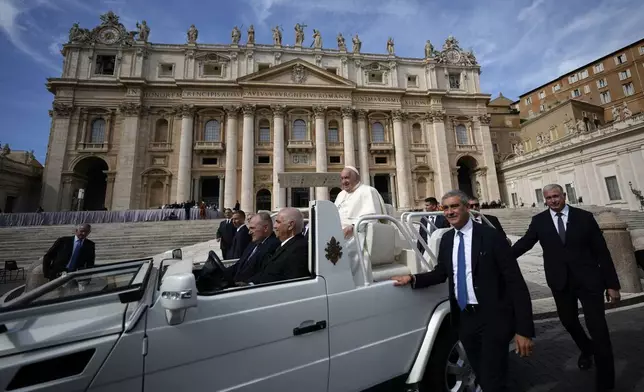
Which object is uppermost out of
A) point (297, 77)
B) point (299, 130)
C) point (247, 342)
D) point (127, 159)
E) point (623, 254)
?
point (297, 77)

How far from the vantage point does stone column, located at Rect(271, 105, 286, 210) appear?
2573 cm

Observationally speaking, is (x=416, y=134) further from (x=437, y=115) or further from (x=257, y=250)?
(x=257, y=250)

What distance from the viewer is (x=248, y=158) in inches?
1019

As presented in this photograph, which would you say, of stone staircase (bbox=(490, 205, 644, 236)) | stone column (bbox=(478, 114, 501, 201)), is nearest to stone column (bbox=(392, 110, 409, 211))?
stone staircase (bbox=(490, 205, 644, 236))

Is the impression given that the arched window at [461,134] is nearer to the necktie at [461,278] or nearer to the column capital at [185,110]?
the column capital at [185,110]

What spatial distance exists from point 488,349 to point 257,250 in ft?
7.74

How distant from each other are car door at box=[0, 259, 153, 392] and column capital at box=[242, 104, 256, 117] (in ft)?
88.5

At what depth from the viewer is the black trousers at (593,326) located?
2699 millimetres

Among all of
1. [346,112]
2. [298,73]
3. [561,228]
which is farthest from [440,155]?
[561,228]

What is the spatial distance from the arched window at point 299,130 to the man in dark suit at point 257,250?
25.4 meters

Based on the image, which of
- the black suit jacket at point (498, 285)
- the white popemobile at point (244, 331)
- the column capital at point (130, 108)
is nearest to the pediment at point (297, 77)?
the column capital at point (130, 108)

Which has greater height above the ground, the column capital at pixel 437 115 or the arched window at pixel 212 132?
the column capital at pixel 437 115

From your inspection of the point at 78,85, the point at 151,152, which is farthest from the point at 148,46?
the point at 151,152

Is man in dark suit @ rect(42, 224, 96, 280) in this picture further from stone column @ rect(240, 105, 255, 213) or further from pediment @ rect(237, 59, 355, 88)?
pediment @ rect(237, 59, 355, 88)
